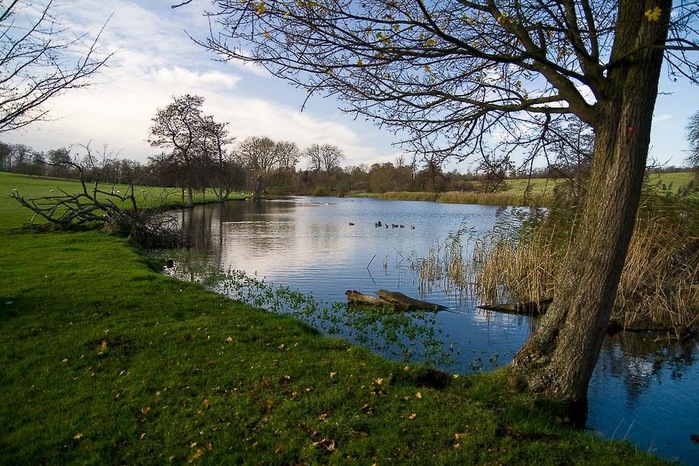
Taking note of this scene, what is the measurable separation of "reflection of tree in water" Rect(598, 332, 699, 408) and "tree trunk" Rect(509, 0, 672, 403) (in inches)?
92.0

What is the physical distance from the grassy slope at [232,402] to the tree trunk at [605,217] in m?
0.64

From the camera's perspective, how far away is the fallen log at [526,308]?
39.0 ft

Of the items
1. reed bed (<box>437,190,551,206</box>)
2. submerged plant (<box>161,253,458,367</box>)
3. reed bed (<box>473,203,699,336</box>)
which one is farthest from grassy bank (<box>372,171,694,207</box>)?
submerged plant (<box>161,253,458,367</box>)

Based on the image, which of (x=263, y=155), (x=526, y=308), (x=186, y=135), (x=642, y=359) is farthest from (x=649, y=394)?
(x=263, y=155)

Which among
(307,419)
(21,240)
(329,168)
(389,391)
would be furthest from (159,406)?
(329,168)

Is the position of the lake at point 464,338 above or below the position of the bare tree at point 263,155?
below

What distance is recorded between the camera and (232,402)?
5250mm

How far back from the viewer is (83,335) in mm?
7176

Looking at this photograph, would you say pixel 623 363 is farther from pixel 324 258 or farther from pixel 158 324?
pixel 324 258

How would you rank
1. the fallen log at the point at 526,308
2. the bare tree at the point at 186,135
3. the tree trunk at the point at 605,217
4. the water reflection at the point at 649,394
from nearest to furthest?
1. the tree trunk at the point at 605,217
2. the water reflection at the point at 649,394
3. the fallen log at the point at 526,308
4. the bare tree at the point at 186,135

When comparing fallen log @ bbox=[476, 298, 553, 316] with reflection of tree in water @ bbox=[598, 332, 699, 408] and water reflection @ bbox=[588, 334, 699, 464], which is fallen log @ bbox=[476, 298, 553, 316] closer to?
reflection of tree in water @ bbox=[598, 332, 699, 408]

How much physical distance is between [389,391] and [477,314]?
6863 millimetres

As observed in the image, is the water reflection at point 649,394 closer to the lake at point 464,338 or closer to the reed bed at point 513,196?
the lake at point 464,338

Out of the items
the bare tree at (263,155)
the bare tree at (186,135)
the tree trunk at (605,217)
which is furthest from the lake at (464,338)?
the bare tree at (263,155)
